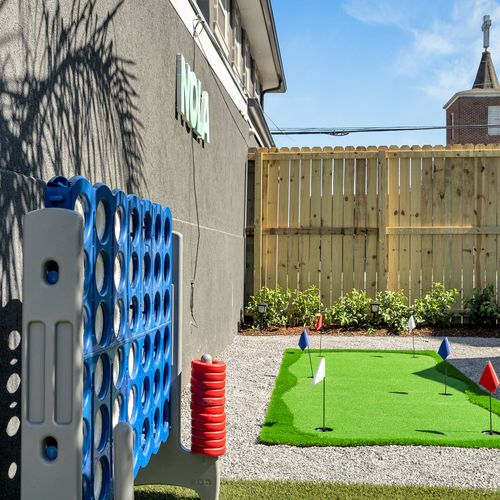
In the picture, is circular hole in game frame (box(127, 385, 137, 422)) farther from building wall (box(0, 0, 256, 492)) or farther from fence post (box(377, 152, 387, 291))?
fence post (box(377, 152, 387, 291))

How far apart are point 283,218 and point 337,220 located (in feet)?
3.03

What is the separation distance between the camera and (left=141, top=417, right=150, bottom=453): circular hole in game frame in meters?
2.83

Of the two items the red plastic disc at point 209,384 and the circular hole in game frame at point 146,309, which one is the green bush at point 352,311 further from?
the circular hole in game frame at point 146,309

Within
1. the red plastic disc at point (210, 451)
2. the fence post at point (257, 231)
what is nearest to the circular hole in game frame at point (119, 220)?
the red plastic disc at point (210, 451)

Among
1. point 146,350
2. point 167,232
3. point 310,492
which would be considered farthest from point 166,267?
point 310,492

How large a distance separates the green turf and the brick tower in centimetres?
3631

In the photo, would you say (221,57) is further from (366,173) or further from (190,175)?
(366,173)

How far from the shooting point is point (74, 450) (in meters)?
1.78

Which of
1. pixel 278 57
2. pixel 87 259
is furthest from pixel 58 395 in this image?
pixel 278 57

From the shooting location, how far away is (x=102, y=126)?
3.54 m

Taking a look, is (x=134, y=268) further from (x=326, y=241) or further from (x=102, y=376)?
(x=326, y=241)

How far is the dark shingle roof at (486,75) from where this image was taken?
38.5 metres

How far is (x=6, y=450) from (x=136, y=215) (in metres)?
1.02

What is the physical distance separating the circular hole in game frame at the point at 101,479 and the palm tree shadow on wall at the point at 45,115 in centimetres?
37
